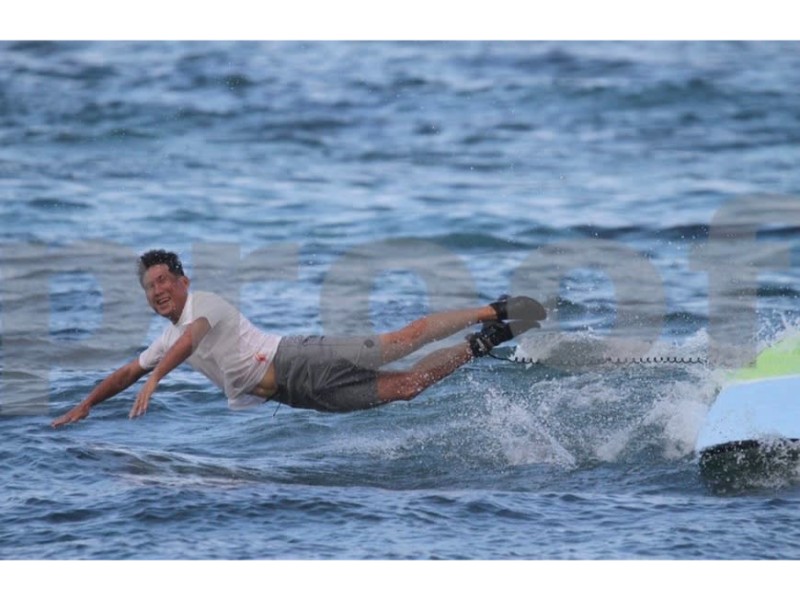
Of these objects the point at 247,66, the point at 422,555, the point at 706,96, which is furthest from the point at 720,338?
the point at 247,66

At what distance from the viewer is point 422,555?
8062 mm

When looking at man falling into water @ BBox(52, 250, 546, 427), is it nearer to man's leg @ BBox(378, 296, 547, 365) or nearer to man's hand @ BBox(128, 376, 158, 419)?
man's leg @ BBox(378, 296, 547, 365)

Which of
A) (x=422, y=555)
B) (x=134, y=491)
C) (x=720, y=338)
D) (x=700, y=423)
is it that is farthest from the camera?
(x=720, y=338)

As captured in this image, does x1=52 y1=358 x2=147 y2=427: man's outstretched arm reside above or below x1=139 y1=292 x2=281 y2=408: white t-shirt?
below

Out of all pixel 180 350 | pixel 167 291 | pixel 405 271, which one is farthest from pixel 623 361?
pixel 180 350

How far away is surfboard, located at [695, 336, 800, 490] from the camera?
28.5 ft

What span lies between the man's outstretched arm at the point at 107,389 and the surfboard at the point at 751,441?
3.23 meters

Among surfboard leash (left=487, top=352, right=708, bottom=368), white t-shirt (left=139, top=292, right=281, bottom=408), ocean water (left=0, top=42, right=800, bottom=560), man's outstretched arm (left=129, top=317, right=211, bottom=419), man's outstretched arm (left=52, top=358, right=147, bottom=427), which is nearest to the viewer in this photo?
man's outstretched arm (left=129, top=317, right=211, bottom=419)

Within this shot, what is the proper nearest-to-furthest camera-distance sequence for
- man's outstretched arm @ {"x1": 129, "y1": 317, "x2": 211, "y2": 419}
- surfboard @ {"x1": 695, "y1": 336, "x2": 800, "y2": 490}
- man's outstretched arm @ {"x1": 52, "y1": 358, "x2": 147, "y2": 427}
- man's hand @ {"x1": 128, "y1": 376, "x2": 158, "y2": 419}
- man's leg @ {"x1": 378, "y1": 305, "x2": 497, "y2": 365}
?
man's hand @ {"x1": 128, "y1": 376, "x2": 158, "y2": 419}, man's outstretched arm @ {"x1": 129, "y1": 317, "x2": 211, "y2": 419}, man's outstretched arm @ {"x1": 52, "y1": 358, "x2": 147, "y2": 427}, surfboard @ {"x1": 695, "y1": 336, "x2": 800, "y2": 490}, man's leg @ {"x1": 378, "y1": 305, "x2": 497, "y2": 365}

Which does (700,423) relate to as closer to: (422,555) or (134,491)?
(422,555)

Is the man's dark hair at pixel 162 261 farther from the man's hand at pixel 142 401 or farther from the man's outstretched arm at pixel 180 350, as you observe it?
the man's hand at pixel 142 401

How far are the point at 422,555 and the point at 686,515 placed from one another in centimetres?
150

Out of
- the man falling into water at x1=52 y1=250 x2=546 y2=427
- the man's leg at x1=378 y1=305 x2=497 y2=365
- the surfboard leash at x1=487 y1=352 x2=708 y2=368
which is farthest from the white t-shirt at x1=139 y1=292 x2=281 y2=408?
the surfboard leash at x1=487 y1=352 x2=708 y2=368

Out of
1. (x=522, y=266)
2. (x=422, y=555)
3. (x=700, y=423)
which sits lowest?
(x=422, y=555)
